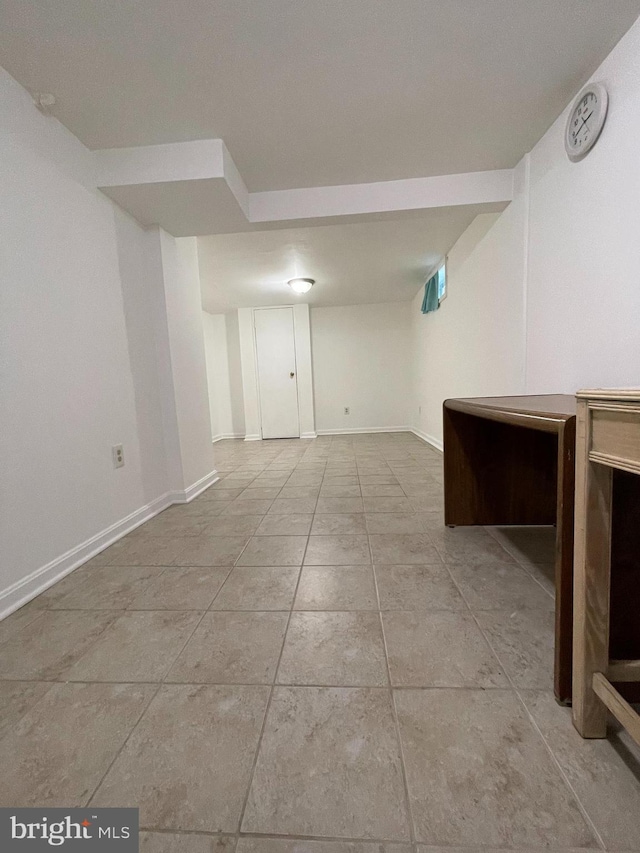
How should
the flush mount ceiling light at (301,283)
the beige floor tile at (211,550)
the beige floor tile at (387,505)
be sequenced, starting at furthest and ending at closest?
the flush mount ceiling light at (301,283) → the beige floor tile at (387,505) → the beige floor tile at (211,550)

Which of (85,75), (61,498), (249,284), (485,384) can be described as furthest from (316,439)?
(85,75)

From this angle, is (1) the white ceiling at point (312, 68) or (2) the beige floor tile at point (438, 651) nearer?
(2) the beige floor tile at point (438, 651)

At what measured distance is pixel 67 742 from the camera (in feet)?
2.19

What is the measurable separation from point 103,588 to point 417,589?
1.17 meters

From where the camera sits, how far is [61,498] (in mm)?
1370

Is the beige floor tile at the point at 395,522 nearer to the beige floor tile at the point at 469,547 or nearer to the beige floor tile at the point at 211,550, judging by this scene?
the beige floor tile at the point at 469,547

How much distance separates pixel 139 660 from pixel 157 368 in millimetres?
1772

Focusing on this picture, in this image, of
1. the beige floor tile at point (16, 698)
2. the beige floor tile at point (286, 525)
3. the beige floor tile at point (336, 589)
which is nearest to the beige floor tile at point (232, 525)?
the beige floor tile at point (286, 525)

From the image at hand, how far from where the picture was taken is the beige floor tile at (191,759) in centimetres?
54

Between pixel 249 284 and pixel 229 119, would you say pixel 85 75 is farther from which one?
pixel 249 284

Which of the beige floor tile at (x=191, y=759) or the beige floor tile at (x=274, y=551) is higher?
the beige floor tile at (x=191, y=759)

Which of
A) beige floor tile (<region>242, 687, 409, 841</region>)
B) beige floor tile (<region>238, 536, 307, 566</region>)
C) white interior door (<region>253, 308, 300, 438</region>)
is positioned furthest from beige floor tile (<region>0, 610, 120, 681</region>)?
white interior door (<region>253, 308, 300, 438</region>)

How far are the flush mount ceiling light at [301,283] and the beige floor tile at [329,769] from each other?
12.9 feet

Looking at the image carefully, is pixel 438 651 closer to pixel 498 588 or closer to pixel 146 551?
pixel 498 588
